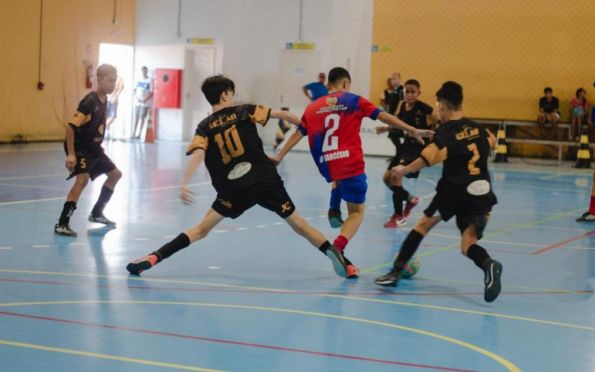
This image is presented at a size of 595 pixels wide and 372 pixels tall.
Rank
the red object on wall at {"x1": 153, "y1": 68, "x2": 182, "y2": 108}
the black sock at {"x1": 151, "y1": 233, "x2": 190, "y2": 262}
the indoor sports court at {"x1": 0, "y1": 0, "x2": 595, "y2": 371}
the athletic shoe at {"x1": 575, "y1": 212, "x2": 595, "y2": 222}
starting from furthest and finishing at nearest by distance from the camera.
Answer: the red object on wall at {"x1": 153, "y1": 68, "x2": 182, "y2": 108}, the athletic shoe at {"x1": 575, "y1": 212, "x2": 595, "y2": 222}, the black sock at {"x1": 151, "y1": 233, "x2": 190, "y2": 262}, the indoor sports court at {"x1": 0, "y1": 0, "x2": 595, "y2": 371}

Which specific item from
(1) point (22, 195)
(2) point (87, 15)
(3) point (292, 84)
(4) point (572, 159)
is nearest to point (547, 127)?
(4) point (572, 159)

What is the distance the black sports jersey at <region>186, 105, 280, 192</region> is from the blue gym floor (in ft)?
3.16

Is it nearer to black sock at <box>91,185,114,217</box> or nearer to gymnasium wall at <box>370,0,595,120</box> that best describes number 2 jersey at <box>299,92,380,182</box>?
black sock at <box>91,185,114,217</box>

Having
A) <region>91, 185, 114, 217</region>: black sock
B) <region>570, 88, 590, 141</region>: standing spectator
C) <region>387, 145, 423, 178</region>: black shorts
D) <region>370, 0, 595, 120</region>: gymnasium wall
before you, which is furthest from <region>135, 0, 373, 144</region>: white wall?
<region>91, 185, 114, 217</region>: black sock

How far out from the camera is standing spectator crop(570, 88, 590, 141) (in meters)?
26.6

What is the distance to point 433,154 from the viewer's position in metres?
8.34

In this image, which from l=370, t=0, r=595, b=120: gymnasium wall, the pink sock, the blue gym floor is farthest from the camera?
l=370, t=0, r=595, b=120: gymnasium wall

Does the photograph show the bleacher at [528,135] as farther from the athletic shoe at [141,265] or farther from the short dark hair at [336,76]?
the athletic shoe at [141,265]

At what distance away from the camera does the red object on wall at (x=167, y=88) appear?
3153 cm

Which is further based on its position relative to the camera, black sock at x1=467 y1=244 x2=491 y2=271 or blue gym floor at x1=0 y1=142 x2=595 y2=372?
black sock at x1=467 y1=244 x2=491 y2=271

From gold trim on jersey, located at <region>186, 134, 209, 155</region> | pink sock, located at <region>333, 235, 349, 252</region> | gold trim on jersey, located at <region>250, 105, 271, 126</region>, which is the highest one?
gold trim on jersey, located at <region>250, 105, 271, 126</region>

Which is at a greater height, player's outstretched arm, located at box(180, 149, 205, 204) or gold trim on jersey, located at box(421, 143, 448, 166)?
gold trim on jersey, located at box(421, 143, 448, 166)

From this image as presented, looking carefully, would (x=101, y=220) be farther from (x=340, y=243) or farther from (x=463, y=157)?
(x=463, y=157)

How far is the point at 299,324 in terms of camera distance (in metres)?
7.22
